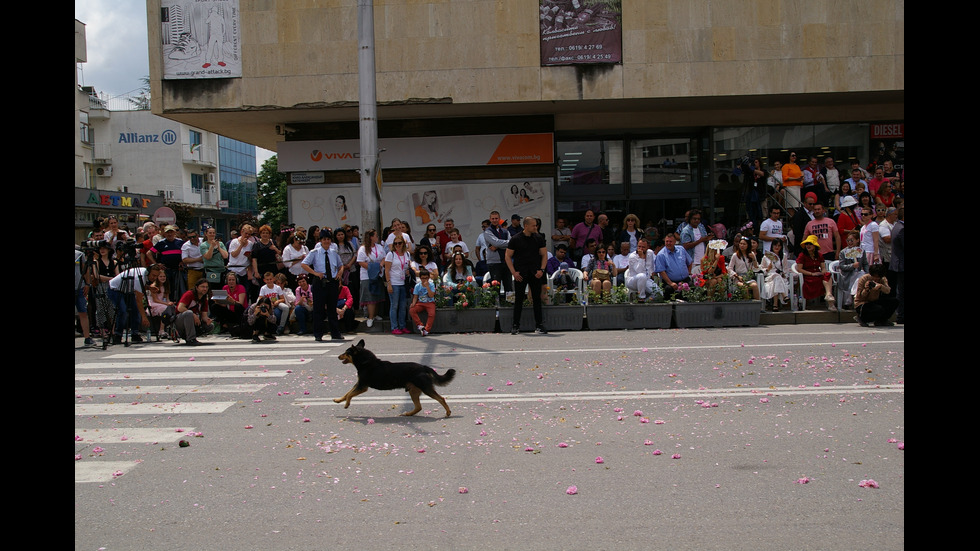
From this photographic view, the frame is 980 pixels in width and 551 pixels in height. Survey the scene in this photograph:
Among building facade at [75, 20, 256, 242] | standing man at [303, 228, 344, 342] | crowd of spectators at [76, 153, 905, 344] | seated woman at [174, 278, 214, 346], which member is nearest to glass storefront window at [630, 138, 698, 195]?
crowd of spectators at [76, 153, 905, 344]

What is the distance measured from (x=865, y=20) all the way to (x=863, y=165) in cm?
474

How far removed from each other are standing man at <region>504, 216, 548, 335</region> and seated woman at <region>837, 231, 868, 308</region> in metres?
5.49

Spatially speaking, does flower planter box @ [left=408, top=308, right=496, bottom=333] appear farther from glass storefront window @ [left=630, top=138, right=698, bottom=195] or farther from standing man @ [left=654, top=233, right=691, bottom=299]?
glass storefront window @ [left=630, top=138, right=698, bottom=195]

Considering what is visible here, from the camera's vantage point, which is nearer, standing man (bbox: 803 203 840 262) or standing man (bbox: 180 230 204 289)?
standing man (bbox: 180 230 204 289)

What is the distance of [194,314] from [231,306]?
2.35 ft

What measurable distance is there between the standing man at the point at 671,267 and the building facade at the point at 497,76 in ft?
19.3

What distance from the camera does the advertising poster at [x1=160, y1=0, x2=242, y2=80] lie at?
19.5 m

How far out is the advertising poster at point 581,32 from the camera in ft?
62.1

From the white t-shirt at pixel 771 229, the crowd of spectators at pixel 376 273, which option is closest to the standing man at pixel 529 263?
the crowd of spectators at pixel 376 273

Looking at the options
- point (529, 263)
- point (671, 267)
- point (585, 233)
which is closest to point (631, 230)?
point (585, 233)

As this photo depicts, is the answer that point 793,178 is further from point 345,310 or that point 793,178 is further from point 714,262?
point 345,310

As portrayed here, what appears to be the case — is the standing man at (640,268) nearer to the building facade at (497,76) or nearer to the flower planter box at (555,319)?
the flower planter box at (555,319)

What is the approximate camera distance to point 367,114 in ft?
48.7
